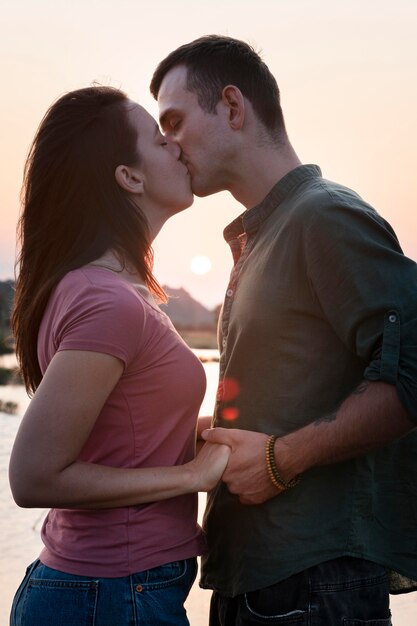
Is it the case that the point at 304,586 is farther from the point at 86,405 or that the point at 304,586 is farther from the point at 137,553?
the point at 86,405

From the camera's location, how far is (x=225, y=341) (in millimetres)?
2104

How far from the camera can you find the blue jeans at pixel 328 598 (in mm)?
1834

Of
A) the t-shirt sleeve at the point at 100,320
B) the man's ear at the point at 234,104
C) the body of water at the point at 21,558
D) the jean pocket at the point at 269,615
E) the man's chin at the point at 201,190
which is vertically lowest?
the body of water at the point at 21,558

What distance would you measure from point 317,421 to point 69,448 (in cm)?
60

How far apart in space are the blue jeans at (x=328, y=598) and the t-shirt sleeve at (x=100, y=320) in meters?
0.71

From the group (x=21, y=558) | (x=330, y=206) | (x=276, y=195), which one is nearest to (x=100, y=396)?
(x=330, y=206)

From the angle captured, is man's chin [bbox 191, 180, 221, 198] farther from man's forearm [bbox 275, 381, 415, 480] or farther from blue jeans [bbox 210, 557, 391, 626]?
blue jeans [bbox 210, 557, 391, 626]

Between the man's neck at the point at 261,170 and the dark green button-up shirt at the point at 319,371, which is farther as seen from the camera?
the man's neck at the point at 261,170

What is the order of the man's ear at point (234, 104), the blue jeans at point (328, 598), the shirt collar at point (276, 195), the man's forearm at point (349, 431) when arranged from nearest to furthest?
the man's forearm at point (349, 431) → the blue jeans at point (328, 598) → the shirt collar at point (276, 195) → the man's ear at point (234, 104)

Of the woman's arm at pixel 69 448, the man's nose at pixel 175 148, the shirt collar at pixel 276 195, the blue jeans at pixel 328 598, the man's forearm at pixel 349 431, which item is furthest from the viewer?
the man's nose at pixel 175 148

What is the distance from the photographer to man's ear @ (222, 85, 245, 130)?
7.95ft

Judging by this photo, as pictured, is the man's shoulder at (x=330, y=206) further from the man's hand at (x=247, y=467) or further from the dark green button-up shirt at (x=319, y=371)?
the man's hand at (x=247, y=467)

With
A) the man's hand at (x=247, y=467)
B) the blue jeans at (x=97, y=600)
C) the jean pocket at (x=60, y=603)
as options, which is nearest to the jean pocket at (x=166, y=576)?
the blue jeans at (x=97, y=600)

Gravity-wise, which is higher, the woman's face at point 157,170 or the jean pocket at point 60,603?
the woman's face at point 157,170
